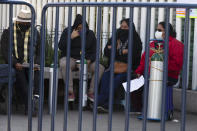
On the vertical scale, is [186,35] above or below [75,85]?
above

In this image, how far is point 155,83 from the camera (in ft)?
22.9

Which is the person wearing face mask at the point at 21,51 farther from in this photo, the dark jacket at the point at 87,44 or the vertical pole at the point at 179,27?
the vertical pole at the point at 179,27

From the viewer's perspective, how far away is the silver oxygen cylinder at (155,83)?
689 cm

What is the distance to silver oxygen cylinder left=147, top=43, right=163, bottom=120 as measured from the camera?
689cm

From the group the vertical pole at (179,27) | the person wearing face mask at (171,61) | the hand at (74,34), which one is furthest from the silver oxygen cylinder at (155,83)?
the vertical pole at (179,27)

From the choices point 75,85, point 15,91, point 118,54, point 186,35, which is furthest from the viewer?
point 15,91

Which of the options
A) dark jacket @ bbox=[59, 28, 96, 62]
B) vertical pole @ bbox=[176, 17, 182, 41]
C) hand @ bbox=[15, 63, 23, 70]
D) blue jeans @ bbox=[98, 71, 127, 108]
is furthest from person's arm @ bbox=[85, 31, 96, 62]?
vertical pole @ bbox=[176, 17, 182, 41]

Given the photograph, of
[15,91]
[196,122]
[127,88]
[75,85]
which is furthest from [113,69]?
[15,91]

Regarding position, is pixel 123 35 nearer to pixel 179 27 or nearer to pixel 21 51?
pixel 21 51

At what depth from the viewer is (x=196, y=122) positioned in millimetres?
8680

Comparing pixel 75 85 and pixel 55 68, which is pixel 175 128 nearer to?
pixel 75 85

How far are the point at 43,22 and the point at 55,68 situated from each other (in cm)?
42

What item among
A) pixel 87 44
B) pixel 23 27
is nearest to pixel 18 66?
pixel 23 27

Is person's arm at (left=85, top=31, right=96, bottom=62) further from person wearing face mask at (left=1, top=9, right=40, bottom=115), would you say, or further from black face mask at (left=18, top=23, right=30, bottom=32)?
black face mask at (left=18, top=23, right=30, bottom=32)
